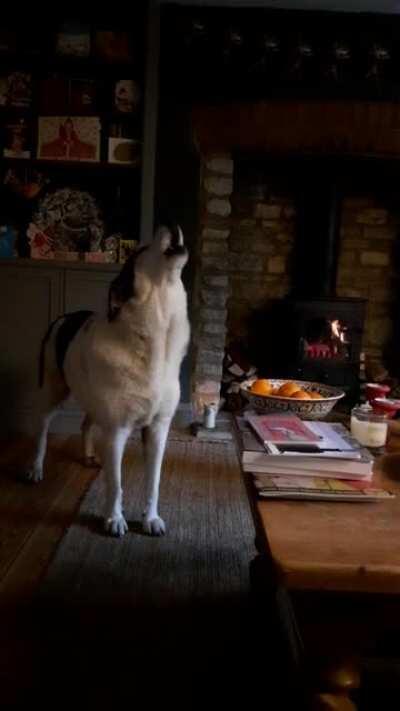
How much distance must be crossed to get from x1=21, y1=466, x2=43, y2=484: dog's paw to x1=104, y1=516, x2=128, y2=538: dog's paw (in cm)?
58

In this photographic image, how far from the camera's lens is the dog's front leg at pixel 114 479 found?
2.03 meters

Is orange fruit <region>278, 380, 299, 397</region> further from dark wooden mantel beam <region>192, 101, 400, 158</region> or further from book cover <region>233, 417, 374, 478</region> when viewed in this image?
dark wooden mantel beam <region>192, 101, 400, 158</region>

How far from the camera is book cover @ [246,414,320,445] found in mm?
1219

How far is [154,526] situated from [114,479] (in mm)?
201

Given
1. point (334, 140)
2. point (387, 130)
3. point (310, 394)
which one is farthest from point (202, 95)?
point (310, 394)

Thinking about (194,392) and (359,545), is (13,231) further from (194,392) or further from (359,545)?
(359,545)

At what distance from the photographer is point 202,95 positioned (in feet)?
11.1

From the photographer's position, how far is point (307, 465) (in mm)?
1110

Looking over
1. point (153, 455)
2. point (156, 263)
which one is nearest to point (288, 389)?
point (156, 263)

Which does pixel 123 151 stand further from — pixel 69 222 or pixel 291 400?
pixel 291 400

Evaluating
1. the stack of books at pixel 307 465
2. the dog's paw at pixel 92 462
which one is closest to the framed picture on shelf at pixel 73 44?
the dog's paw at pixel 92 462

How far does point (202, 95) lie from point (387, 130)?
102 centimetres

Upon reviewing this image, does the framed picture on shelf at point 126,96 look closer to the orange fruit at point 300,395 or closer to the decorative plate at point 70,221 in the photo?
the decorative plate at point 70,221

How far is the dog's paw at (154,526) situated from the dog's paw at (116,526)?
0.07 m
